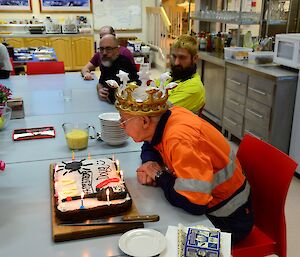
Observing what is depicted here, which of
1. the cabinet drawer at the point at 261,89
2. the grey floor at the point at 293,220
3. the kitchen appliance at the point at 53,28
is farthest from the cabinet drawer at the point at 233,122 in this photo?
the kitchen appliance at the point at 53,28

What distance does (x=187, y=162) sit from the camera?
4.43 ft

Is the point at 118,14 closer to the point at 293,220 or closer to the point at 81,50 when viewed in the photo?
the point at 81,50

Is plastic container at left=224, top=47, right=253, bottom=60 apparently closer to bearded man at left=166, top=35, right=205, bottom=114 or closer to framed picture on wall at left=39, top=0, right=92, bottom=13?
bearded man at left=166, top=35, right=205, bottom=114

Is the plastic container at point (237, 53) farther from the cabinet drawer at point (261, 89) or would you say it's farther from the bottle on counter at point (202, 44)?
the bottle on counter at point (202, 44)

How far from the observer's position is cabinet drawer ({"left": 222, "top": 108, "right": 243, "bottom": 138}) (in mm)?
4098

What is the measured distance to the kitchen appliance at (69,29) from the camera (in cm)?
813

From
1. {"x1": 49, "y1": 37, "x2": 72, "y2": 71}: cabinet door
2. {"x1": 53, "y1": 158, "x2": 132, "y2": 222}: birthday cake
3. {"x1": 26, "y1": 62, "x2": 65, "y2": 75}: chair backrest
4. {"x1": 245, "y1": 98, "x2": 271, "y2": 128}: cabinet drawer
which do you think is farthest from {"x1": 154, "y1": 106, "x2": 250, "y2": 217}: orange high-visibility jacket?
{"x1": 49, "y1": 37, "x2": 72, "y2": 71}: cabinet door

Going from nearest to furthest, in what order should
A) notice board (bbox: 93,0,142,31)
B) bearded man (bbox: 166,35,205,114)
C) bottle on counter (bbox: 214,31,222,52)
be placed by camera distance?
bearded man (bbox: 166,35,205,114)
bottle on counter (bbox: 214,31,222,52)
notice board (bbox: 93,0,142,31)

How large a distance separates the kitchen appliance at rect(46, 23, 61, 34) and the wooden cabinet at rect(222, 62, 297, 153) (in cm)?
507

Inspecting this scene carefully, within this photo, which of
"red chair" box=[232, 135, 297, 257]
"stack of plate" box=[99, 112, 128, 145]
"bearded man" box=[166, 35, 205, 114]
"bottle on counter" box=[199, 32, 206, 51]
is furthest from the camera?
"bottle on counter" box=[199, 32, 206, 51]

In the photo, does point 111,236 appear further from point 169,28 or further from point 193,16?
point 169,28

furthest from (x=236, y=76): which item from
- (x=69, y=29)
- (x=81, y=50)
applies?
(x=69, y=29)

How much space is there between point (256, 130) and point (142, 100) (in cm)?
260

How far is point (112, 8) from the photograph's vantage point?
339 inches
